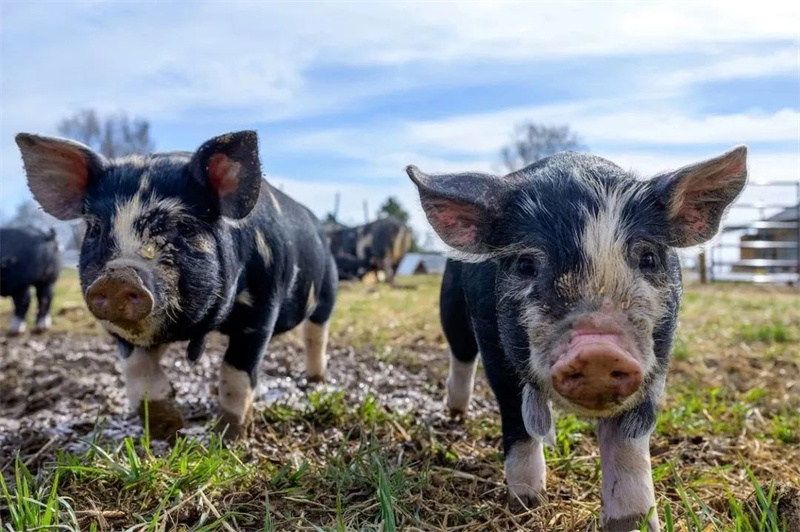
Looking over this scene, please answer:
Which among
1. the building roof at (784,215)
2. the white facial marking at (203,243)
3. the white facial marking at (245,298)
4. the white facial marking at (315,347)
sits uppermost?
the white facial marking at (203,243)

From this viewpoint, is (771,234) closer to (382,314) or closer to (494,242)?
(382,314)

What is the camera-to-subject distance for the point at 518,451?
3.06m

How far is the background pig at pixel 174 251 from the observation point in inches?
131

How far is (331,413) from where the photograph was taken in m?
4.46

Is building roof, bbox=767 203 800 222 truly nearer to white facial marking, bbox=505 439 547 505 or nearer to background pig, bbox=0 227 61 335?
background pig, bbox=0 227 61 335

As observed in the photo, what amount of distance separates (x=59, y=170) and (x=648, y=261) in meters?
2.90

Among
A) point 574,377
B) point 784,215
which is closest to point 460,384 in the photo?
point 574,377

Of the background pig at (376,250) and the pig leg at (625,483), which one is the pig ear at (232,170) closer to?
the pig leg at (625,483)

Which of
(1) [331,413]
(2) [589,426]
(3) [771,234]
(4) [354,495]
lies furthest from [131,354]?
(3) [771,234]

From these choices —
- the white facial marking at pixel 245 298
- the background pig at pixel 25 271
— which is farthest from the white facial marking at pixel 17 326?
the white facial marking at pixel 245 298

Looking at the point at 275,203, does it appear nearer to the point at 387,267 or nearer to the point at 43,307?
the point at 43,307

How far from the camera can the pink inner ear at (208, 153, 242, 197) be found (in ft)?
12.0

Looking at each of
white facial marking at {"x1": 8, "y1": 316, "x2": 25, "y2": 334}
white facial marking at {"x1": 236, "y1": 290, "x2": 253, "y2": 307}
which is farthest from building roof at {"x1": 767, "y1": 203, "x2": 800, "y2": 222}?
white facial marking at {"x1": 236, "y1": 290, "x2": 253, "y2": 307}

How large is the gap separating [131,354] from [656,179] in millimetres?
2890
